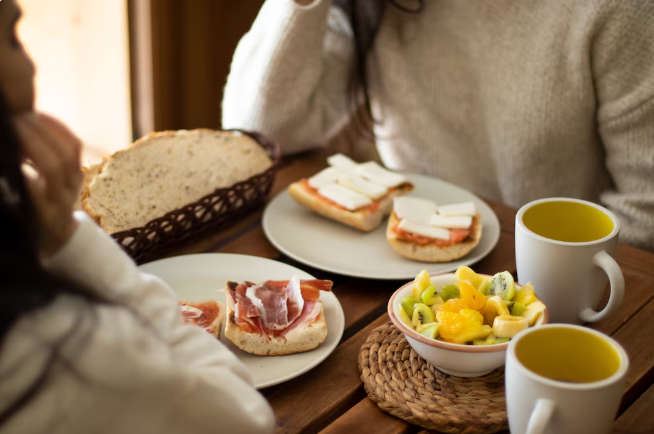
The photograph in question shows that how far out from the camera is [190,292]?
3.05 ft

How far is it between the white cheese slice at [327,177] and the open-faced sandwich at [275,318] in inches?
13.9

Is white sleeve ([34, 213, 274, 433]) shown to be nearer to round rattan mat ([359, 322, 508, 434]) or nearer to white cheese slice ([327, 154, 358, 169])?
round rattan mat ([359, 322, 508, 434])

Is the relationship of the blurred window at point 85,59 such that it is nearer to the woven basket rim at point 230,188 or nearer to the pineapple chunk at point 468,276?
the woven basket rim at point 230,188

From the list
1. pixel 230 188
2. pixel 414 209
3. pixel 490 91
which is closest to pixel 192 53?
pixel 490 91

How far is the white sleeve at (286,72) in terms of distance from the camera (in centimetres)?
140

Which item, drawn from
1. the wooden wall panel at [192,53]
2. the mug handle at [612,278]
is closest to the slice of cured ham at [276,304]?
the mug handle at [612,278]

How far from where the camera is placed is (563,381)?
1.89 ft

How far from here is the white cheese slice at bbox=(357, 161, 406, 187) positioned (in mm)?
1195

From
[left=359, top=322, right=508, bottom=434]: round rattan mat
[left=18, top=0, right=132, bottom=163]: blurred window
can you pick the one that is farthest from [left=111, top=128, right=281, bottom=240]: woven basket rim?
[left=18, top=0, right=132, bottom=163]: blurred window

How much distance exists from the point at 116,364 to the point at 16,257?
0.30 ft

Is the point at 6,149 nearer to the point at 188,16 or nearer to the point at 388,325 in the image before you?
the point at 388,325

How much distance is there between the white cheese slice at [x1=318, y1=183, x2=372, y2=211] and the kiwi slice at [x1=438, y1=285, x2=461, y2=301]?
1.19ft

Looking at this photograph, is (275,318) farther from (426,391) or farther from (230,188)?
(230,188)

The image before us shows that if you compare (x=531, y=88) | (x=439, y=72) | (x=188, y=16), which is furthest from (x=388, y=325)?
(x=188, y=16)
